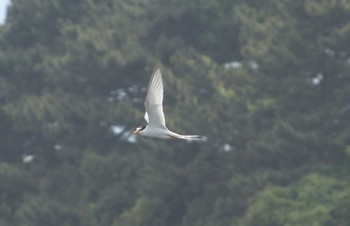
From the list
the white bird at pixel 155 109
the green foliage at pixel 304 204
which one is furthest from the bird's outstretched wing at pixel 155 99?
the green foliage at pixel 304 204

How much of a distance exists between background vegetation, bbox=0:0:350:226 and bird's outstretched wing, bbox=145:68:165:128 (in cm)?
1312

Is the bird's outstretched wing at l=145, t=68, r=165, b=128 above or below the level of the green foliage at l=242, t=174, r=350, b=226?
below

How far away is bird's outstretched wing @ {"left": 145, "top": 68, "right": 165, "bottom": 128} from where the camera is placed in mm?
17141

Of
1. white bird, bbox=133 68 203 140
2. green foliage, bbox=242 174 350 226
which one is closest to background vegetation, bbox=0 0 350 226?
green foliage, bbox=242 174 350 226

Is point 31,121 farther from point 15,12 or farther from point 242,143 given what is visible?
point 242,143

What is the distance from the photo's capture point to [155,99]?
677 inches

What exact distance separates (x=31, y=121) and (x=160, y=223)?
20.7 ft

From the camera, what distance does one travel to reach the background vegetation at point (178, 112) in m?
32.8

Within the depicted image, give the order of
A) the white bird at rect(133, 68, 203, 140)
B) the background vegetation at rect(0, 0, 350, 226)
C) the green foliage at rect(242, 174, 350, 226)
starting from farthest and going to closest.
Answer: the background vegetation at rect(0, 0, 350, 226) → the green foliage at rect(242, 174, 350, 226) → the white bird at rect(133, 68, 203, 140)

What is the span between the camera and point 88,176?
38844 millimetres

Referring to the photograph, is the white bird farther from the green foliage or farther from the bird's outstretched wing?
the green foliage

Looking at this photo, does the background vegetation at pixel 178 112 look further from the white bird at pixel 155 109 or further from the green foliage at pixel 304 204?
the white bird at pixel 155 109

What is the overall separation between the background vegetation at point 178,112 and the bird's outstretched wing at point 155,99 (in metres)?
13.1

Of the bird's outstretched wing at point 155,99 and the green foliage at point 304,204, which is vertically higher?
the green foliage at point 304,204
